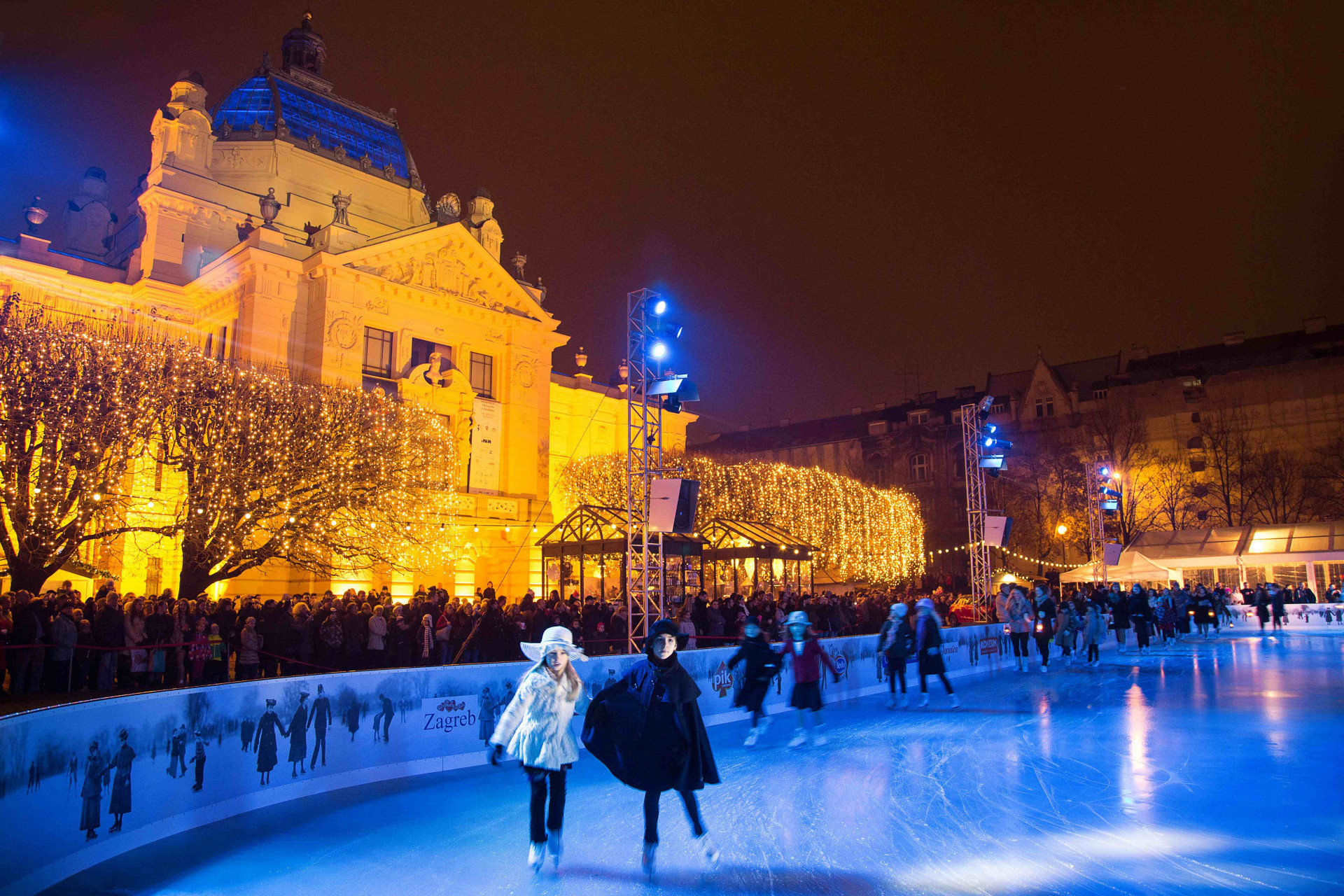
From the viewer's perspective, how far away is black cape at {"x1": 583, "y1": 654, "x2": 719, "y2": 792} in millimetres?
6105

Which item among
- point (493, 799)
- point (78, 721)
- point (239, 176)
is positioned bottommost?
point (493, 799)

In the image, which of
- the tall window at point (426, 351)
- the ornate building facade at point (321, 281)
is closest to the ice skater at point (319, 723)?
the ornate building facade at point (321, 281)

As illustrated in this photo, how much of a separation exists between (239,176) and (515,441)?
17598 mm

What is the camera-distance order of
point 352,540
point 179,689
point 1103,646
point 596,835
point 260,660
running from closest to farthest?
point 596,835
point 179,689
point 260,660
point 352,540
point 1103,646

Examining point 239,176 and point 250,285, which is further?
point 239,176

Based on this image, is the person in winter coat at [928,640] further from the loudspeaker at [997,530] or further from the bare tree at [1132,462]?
the bare tree at [1132,462]

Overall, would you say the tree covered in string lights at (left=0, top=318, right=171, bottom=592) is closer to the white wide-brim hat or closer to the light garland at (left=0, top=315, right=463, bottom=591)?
the light garland at (left=0, top=315, right=463, bottom=591)

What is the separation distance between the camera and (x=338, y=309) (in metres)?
34.8

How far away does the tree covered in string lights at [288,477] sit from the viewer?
21172 mm

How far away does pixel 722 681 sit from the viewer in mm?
13930

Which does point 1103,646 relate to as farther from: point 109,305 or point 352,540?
point 109,305

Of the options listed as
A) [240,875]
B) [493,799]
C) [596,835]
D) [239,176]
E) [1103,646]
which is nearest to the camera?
[240,875]

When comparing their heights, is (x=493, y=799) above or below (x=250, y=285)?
below

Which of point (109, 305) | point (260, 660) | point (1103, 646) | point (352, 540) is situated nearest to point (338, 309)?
point (109, 305)
